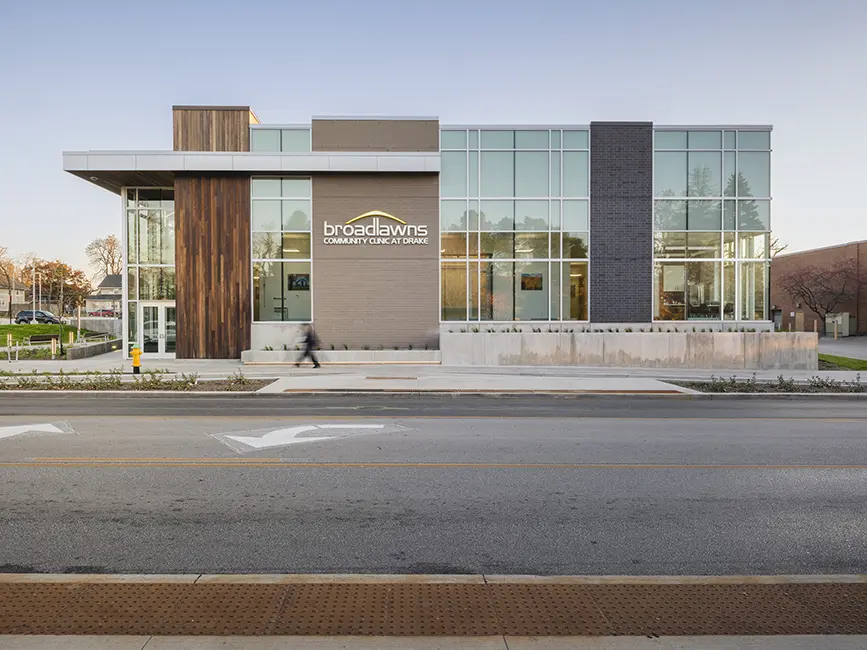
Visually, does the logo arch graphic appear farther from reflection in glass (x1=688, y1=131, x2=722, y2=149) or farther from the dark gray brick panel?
reflection in glass (x1=688, y1=131, x2=722, y2=149)

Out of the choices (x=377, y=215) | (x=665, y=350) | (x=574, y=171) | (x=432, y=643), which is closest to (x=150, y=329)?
(x=377, y=215)

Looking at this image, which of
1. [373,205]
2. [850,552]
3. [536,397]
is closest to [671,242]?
[373,205]

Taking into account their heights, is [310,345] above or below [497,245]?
below

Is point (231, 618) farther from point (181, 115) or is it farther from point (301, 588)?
point (181, 115)

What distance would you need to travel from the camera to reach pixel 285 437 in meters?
10.3

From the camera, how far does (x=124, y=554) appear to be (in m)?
5.32

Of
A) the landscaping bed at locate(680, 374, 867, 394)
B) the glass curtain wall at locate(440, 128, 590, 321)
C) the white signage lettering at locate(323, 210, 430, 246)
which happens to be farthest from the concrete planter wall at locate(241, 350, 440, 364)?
the landscaping bed at locate(680, 374, 867, 394)

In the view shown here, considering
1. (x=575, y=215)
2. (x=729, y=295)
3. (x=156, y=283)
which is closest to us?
(x=575, y=215)

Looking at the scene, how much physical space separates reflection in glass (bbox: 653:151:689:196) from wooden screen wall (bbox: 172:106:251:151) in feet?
57.6

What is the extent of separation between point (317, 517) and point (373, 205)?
22023 millimetres

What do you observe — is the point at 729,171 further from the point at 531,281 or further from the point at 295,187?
the point at 295,187

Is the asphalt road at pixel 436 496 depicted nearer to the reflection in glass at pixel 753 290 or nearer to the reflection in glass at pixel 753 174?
the reflection in glass at pixel 753 290

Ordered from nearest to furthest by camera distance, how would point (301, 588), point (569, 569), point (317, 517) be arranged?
point (301, 588)
point (569, 569)
point (317, 517)

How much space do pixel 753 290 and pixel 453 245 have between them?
13373 mm
